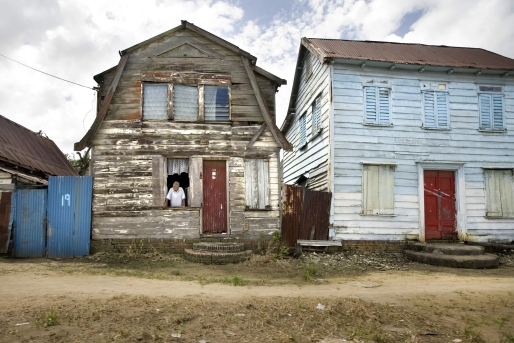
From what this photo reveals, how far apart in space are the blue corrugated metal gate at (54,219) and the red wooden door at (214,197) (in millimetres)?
3325

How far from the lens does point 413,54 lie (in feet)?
48.2

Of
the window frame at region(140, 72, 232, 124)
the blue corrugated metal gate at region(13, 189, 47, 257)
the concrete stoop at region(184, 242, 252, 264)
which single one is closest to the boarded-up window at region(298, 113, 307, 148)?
the window frame at region(140, 72, 232, 124)

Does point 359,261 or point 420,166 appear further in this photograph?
point 420,166

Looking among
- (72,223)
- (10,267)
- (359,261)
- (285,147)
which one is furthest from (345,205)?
(10,267)

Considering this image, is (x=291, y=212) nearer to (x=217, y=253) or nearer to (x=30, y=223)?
(x=217, y=253)

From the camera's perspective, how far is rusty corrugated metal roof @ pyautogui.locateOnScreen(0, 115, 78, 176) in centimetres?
1416

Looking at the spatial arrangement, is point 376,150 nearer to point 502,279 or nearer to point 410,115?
point 410,115

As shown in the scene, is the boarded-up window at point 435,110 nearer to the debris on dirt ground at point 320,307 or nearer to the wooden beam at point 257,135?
the wooden beam at point 257,135

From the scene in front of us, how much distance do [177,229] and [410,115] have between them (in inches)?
344

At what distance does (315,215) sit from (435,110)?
5.75 m

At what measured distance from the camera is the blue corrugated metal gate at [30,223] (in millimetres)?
10852

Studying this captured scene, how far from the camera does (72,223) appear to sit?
11078 mm

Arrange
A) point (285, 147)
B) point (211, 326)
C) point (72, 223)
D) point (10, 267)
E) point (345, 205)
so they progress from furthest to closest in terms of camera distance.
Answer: point (345, 205) → point (285, 147) → point (72, 223) → point (10, 267) → point (211, 326)

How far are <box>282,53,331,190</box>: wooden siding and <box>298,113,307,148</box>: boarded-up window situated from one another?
207 millimetres
